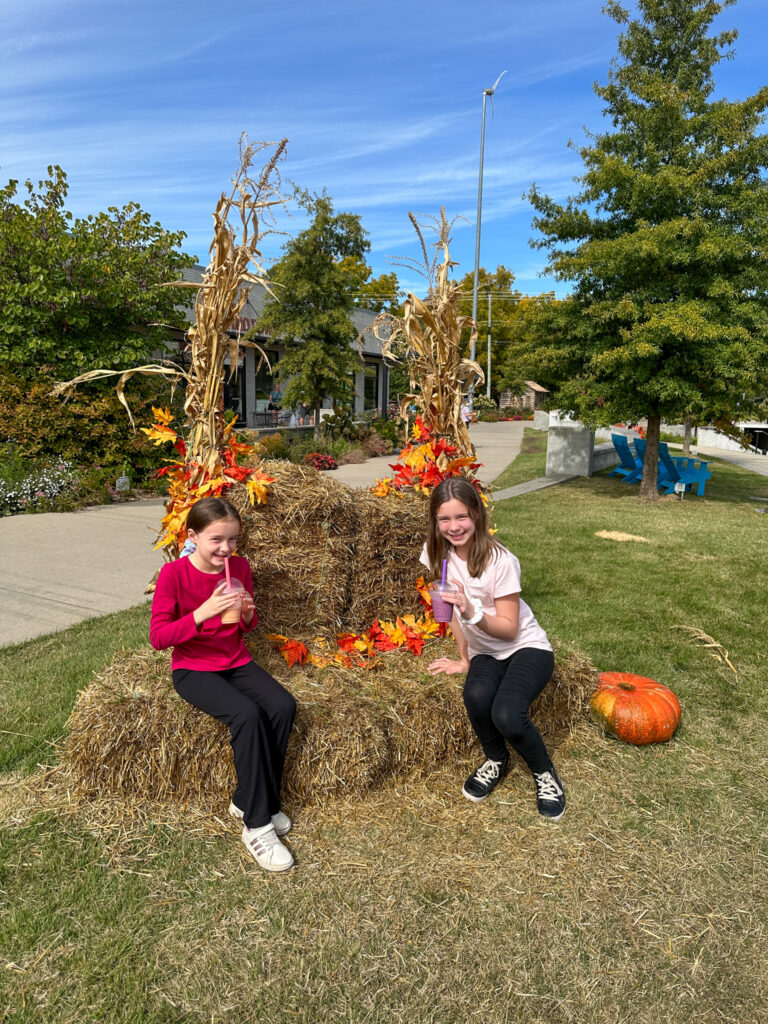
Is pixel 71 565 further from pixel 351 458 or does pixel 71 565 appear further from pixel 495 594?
pixel 351 458

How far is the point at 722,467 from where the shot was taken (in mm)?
18109

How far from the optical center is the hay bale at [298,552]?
341 centimetres

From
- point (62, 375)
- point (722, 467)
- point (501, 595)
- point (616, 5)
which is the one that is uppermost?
point (616, 5)

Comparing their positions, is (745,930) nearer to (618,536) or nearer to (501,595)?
(501,595)

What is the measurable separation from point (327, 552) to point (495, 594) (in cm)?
107

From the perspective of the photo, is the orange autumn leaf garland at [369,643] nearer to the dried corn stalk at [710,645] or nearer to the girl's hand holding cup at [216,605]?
the girl's hand holding cup at [216,605]

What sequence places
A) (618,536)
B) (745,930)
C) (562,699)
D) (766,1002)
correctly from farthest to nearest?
(618,536)
(562,699)
(745,930)
(766,1002)

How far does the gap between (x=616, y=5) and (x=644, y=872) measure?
13.2m

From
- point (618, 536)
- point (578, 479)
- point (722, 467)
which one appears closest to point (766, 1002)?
point (618, 536)

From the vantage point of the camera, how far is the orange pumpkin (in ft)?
10.9

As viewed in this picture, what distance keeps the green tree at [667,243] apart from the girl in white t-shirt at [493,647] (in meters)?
8.27

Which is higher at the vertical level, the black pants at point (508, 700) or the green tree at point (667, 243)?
the green tree at point (667, 243)

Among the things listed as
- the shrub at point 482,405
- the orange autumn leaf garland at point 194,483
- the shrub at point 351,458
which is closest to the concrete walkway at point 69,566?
the orange autumn leaf garland at point 194,483

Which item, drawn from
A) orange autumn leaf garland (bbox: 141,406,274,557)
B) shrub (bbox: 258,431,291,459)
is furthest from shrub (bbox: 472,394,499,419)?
orange autumn leaf garland (bbox: 141,406,274,557)
